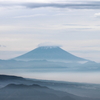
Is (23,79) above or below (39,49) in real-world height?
below

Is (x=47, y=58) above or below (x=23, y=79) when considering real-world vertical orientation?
above

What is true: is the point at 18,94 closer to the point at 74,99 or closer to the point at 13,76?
the point at 13,76

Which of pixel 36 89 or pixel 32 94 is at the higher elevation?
pixel 36 89

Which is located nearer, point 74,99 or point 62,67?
point 74,99

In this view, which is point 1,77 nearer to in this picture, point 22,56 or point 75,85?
point 22,56

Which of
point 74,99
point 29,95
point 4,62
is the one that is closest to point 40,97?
point 29,95

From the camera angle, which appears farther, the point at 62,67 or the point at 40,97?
the point at 62,67

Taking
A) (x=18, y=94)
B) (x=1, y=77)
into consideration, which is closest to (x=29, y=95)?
(x=18, y=94)

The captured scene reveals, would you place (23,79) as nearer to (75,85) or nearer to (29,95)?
(29,95)
